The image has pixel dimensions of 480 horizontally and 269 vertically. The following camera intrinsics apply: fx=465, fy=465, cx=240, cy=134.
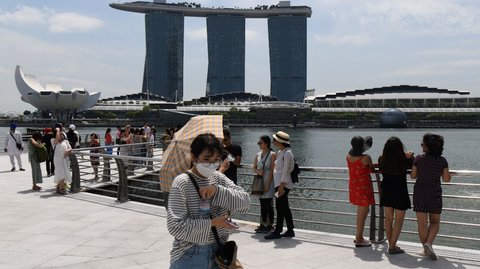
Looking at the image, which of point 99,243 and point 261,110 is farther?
point 261,110

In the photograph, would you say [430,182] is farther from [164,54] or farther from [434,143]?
[164,54]

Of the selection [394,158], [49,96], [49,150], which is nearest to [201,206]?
[394,158]

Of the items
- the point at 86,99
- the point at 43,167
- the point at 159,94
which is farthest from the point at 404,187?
the point at 159,94

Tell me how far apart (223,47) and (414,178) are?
187502mm

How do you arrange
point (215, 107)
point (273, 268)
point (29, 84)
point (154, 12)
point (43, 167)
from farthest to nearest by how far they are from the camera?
point (154, 12) < point (215, 107) < point (29, 84) < point (43, 167) < point (273, 268)

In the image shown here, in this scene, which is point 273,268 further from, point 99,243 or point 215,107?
point 215,107

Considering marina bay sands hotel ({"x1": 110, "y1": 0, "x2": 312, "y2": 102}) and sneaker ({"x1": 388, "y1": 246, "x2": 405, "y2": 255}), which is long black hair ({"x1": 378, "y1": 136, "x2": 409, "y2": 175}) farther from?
marina bay sands hotel ({"x1": 110, "y1": 0, "x2": 312, "y2": 102})

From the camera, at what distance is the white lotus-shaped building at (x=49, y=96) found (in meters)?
128

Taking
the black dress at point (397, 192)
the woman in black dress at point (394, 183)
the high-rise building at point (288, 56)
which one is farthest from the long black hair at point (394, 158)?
the high-rise building at point (288, 56)

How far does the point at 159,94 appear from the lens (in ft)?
623

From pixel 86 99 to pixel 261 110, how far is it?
54.2 m

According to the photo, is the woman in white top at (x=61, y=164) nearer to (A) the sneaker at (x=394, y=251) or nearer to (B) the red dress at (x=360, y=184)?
(B) the red dress at (x=360, y=184)

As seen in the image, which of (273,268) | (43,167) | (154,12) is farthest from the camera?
(154,12)

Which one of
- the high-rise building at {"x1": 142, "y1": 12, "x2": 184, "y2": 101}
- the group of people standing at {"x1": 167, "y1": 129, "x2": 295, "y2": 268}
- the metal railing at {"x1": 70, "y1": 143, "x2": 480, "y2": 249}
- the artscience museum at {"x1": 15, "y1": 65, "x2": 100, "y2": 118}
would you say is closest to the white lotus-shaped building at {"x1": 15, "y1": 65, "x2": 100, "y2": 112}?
the artscience museum at {"x1": 15, "y1": 65, "x2": 100, "y2": 118}
